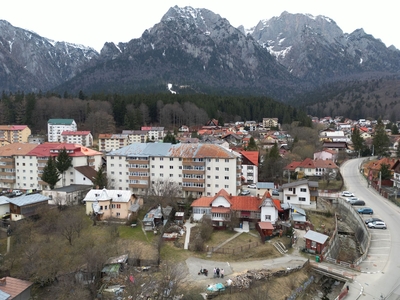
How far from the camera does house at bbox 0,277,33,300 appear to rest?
2380 cm

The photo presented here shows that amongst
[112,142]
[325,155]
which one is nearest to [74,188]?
[112,142]

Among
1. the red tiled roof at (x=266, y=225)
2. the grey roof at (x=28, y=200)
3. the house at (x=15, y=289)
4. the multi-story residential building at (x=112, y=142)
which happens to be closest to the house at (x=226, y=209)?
the red tiled roof at (x=266, y=225)

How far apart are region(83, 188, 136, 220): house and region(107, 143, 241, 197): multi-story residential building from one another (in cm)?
592

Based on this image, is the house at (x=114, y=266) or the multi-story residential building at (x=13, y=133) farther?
the multi-story residential building at (x=13, y=133)

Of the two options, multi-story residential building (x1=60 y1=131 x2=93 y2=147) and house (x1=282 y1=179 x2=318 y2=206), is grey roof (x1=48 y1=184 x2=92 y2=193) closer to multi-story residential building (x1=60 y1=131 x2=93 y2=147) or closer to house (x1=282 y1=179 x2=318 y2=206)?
house (x1=282 y1=179 x2=318 y2=206)

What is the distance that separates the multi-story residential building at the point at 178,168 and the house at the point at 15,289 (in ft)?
67.3

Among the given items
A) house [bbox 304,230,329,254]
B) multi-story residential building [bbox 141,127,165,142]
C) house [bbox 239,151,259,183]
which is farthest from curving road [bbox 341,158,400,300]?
multi-story residential building [bbox 141,127,165,142]

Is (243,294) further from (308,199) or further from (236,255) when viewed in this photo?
(308,199)

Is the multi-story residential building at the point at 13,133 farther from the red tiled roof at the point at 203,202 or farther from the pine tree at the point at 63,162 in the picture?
the red tiled roof at the point at 203,202

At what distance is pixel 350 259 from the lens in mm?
30328

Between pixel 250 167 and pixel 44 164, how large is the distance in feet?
105

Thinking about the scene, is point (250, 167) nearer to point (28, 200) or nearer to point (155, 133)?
point (28, 200)

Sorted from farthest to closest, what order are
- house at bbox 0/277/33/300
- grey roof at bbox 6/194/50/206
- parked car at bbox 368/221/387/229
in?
1. grey roof at bbox 6/194/50/206
2. parked car at bbox 368/221/387/229
3. house at bbox 0/277/33/300

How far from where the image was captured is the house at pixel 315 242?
28906mm
